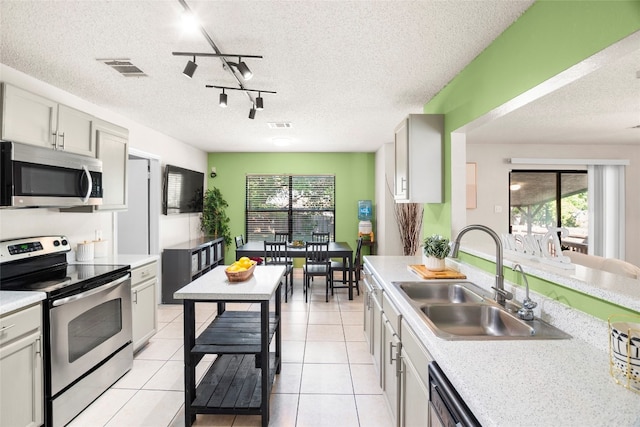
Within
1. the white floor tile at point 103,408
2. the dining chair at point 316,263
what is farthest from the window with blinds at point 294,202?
the white floor tile at point 103,408

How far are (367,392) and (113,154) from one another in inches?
119

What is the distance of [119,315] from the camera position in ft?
8.82

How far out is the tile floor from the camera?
7.17 feet

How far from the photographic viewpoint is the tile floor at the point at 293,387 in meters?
2.19

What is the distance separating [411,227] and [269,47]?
402 cm

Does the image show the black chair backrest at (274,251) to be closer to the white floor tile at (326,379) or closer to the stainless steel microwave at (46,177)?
the white floor tile at (326,379)

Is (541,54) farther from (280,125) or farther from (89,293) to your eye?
(280,125)

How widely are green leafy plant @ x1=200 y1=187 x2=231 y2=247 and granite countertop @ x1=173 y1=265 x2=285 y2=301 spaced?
403 centimetres

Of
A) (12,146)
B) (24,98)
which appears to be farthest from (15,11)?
(12,146)

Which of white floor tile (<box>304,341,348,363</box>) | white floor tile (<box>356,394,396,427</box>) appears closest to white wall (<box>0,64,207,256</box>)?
white floor tile (<box>304,341,348,363</box>)

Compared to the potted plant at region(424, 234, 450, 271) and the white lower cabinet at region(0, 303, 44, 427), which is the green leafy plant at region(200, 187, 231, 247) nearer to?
the white lower cabinet at region(0, 303, 44, 427)

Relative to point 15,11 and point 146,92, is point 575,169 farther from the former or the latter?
point 15,11

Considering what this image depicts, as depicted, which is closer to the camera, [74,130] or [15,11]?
[15,11]

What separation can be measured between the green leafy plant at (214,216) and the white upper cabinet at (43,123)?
3.54m
